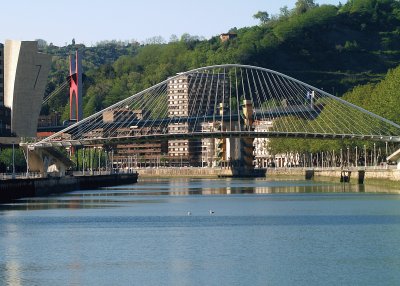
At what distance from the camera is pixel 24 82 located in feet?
543

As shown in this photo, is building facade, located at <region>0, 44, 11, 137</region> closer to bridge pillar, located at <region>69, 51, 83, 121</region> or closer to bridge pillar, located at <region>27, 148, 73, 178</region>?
bridge pillar, located at <region>69, 51, 83, 121</region>

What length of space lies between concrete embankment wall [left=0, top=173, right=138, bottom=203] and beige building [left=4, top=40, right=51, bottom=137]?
22.7 m

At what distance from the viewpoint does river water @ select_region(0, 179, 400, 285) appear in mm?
46812

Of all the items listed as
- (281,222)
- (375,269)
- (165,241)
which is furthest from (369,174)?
(375,269)

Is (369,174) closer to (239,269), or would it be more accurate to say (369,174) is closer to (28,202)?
(28,202)

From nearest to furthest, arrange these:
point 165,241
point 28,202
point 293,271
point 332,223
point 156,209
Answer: point 293,271, point 165,241, point 332,223, point 156,209, point 28,202

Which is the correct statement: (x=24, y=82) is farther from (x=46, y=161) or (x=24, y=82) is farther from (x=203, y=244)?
(x=203, y=244)

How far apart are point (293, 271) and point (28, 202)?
4521 cm

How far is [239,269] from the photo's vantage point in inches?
1893

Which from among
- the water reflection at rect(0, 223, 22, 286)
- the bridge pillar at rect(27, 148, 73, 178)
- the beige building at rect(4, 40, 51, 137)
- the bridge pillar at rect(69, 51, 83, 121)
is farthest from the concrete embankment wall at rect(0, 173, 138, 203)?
the bridge pillar at rect(69, 51, 83, 121)

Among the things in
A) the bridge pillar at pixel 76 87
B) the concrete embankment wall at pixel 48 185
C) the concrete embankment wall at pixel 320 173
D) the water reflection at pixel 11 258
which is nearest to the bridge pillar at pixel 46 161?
the concrete embankment wall at pixel 48 185

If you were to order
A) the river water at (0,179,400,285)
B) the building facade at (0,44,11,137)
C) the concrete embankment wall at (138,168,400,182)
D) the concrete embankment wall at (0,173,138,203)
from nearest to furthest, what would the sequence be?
the river water at (0,179,400,285) < the concrete embankment wall at (0,173,138,203) < the concrete embankment wall at (138,168,400,182) < the building facade at (0,44,11,137)

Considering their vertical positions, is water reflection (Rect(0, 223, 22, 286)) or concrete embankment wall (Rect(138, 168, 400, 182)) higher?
concrete embankment wall (Rect(138, 168, 400, 182))

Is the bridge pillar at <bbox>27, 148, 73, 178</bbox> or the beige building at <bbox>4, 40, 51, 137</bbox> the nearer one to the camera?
the bridge pillar at <bbox>27, 148, 73, 178</bbox>
